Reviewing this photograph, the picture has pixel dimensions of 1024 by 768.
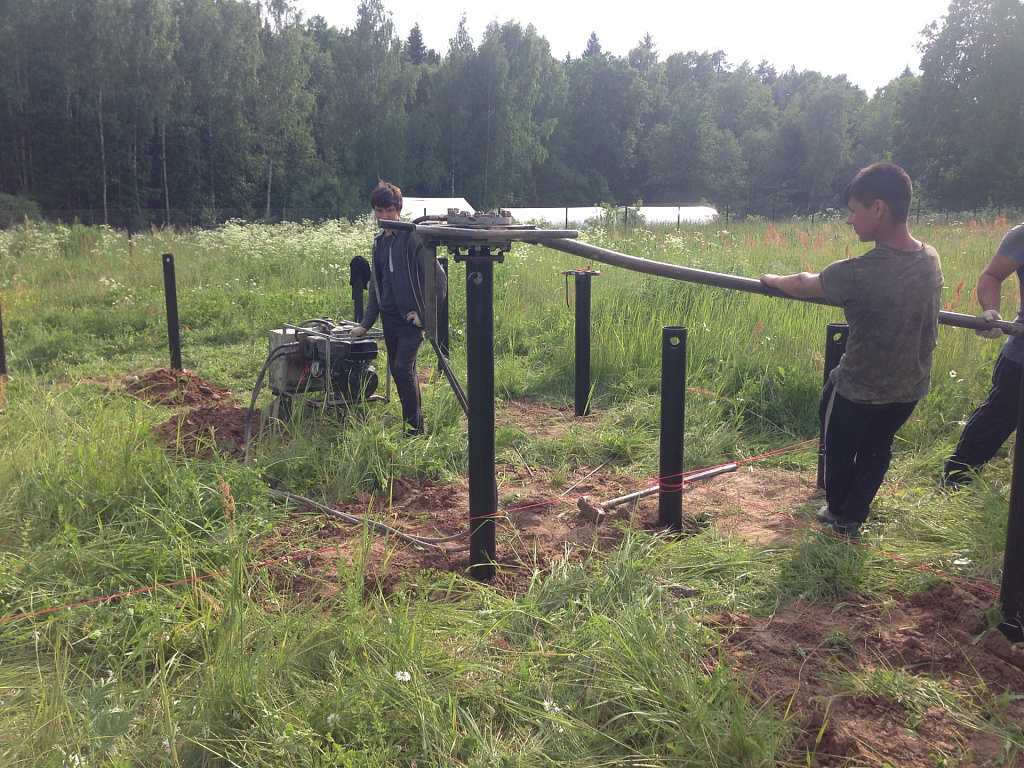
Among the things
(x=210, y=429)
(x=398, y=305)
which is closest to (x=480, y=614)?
(x=210, y=429)

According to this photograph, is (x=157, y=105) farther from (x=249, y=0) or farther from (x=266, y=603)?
(x=266, y=603)

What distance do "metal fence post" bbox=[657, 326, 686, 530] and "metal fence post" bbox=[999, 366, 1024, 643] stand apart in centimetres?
136

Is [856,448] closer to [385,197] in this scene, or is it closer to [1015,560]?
[1015,560]

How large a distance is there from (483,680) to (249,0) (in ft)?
166

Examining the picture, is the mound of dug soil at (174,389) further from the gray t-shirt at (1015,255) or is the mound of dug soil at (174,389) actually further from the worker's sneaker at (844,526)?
the gray t-shirt at (1015,255)

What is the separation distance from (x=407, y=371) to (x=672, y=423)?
241cm

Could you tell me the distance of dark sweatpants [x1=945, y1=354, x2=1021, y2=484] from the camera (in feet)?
14.0

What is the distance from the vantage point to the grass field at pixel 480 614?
7.56ft

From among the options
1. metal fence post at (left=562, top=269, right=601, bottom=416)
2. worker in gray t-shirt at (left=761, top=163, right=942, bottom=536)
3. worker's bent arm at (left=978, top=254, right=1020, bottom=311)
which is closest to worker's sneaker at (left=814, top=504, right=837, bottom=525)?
worker in gray t-shirt at (left=761, top=163, right=942, bottom=536)

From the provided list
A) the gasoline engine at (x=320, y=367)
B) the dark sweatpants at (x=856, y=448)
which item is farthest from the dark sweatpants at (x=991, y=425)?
the gasoline engine at (x=320, y=367)

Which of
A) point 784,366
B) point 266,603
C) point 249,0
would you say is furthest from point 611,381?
point 249,0

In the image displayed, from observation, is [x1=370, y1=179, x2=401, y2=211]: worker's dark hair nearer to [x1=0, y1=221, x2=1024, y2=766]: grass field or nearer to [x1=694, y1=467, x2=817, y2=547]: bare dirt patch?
[x1=0, y1=221, x2=1024, y2=766]: grass field

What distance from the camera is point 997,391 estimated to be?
431 cm

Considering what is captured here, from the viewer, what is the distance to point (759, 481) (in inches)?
191
